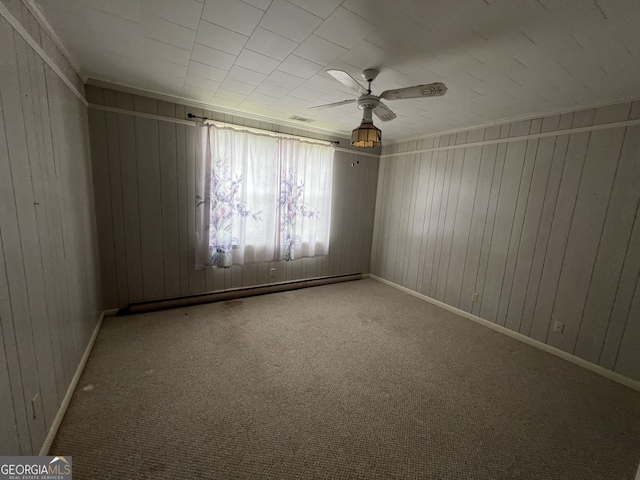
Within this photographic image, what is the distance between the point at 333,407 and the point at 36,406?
160 cm

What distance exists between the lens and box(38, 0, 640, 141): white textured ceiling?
1.36 metres

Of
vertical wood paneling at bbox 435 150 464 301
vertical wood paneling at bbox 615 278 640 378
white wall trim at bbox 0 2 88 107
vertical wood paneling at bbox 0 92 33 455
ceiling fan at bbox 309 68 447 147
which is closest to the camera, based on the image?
vertical wood paneling at bbox 0 92 33 455

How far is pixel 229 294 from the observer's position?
352cm

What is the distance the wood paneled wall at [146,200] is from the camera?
2693mm

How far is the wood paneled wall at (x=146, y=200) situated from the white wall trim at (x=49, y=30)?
20.2 inches

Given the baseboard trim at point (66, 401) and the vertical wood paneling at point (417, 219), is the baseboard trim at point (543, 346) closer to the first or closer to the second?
the vertical wood paneling at point (417, 219)

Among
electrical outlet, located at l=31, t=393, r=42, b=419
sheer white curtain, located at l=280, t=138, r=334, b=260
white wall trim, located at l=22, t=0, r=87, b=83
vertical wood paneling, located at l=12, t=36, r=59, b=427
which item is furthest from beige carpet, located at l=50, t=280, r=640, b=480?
white wall trim, located at l=22, t=0, r=87, b=83

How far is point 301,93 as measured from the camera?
256 cm

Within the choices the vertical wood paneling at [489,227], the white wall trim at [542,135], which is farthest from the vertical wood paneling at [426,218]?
the vertical wood paneling at [489,227]

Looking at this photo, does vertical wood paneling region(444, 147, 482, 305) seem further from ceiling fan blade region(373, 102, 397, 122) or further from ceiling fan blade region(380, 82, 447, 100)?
ceiling fan blade region(380, 82, 447, 100)

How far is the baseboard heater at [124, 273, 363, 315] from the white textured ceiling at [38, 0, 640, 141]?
2.33 meters

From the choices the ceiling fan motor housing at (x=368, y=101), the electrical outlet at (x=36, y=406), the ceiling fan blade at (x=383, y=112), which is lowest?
the electrical outlet at (x=36, y=406)

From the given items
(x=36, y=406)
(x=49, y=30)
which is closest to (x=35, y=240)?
(x=36, y=406)

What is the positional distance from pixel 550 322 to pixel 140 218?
14.7 ft
